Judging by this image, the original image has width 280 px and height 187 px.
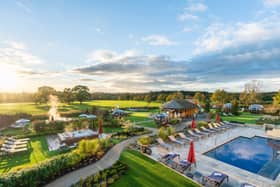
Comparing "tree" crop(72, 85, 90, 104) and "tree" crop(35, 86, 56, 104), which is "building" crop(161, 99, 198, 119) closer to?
"tree" crop(72, 85, 90, 104)

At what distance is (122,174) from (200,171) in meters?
4.13

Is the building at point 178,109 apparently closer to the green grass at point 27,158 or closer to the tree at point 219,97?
the tree at point 219,97

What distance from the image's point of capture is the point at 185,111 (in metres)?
26.8

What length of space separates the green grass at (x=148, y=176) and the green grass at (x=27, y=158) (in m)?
5.63

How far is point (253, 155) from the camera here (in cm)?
1166

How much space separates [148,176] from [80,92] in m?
44.6

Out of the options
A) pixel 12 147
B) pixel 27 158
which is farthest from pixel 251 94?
pixel 12 147

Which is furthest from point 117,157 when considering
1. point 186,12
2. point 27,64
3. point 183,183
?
point 27,64

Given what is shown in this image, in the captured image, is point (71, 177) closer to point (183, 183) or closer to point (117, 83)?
point (183, 183)

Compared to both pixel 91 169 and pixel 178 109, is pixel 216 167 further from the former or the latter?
pixel 178 109

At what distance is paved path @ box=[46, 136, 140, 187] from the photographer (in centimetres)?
746

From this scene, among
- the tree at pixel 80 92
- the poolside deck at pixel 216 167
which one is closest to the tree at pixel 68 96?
the tree at pixel 80 92

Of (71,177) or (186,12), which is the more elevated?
(186,12)

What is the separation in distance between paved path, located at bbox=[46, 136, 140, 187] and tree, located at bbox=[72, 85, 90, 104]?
3970 cm
